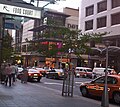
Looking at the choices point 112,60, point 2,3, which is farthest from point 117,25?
point 2,3

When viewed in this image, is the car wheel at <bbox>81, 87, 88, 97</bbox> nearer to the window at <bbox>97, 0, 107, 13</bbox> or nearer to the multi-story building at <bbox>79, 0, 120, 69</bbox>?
the multi-story building at <bbox>79, 0, 120, 69</bbox>

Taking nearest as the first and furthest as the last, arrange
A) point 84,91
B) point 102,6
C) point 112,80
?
1. point 112,80
2. point 84,91
3. point 102,6

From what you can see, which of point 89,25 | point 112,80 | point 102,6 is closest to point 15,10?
point 112,80

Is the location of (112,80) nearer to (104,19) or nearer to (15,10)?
(15,10)

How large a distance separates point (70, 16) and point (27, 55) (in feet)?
56.9

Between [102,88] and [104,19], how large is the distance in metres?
44.1

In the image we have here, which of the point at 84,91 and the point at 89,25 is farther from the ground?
the point at 89,25

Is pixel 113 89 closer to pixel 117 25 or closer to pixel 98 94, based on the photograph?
pixel 98 94

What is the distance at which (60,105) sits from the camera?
43.1 feet

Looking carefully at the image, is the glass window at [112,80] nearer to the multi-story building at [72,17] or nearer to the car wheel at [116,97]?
the car wheel at [116,97]

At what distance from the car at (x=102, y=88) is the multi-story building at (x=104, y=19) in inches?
1391

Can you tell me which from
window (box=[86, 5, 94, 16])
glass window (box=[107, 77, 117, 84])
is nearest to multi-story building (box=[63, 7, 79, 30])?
window (box=[86, 5, 94, 16])

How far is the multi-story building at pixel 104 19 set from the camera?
184ft

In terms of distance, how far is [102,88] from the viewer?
16.8 metres
